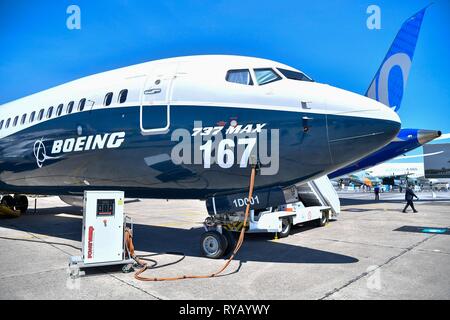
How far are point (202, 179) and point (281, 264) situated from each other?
7.77ft

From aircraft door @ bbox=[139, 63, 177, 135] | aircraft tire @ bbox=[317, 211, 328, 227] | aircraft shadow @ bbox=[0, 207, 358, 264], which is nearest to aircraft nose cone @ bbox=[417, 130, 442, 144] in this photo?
aircraft tire @ bbox=[317, 211, 328, 227]

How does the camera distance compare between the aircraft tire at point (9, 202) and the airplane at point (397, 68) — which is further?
the airplane at point (397, 68)

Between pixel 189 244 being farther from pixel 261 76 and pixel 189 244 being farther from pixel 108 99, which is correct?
pixel 261 76

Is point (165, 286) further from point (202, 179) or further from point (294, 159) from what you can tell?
point (294, 159)

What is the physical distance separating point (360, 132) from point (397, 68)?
67.1 feet

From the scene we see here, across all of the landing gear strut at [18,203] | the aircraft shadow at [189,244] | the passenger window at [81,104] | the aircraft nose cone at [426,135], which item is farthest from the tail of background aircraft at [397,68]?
the landing gear strut at [18,203]

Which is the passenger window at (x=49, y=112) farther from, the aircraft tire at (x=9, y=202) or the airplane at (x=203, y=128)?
Result: the aircraft tire at (x=9, y=202)

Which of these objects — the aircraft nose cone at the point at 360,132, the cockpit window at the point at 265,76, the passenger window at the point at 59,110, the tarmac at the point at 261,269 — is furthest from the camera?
the passenger window at the point at 59,110

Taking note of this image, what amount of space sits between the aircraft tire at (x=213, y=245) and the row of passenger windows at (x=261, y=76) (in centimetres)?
328

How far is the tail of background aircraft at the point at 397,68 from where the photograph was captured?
75.9 ft

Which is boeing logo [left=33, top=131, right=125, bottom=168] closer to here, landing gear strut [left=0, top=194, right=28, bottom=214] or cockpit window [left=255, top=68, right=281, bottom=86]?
cockpit window [left=255, top=68, right=281, bottom=86]

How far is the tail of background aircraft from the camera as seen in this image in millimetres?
23125
